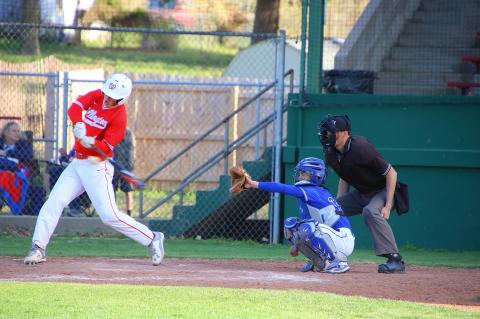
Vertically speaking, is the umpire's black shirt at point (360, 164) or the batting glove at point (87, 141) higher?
the batting glove at point (87, 141)

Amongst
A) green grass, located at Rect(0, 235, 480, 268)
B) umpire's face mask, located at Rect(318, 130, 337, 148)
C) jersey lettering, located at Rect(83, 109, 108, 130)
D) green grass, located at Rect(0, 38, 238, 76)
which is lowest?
green grass, located at Rect(0, 235, 480, 268)

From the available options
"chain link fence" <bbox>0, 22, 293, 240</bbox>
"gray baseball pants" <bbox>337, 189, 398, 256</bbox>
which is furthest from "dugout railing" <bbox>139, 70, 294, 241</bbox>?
"gray baseball pants" <bbox>337, 189, 398, 256</bbox>

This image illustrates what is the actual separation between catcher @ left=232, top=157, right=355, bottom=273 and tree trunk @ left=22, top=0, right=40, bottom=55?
14.3 meters

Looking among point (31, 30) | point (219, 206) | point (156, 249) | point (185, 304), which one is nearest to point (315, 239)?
point (156, 249)

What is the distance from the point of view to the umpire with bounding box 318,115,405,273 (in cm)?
955

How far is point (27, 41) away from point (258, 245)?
1481cm

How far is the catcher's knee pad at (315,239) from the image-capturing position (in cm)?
938

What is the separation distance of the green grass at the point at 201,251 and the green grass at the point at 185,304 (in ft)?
10.1

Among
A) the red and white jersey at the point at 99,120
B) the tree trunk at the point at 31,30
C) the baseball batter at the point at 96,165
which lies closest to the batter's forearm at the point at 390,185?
the baseball batter at the point at 96,165

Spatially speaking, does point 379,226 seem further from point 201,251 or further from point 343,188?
point 201,251

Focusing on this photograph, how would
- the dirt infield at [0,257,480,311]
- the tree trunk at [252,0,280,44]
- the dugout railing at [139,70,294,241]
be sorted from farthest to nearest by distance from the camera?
the tree trunk at [252,0,280,44]
the dugout railing at [139,70,294,241]
the dirt infield at [0,257,480,311]

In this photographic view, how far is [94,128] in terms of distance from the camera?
9727 mm

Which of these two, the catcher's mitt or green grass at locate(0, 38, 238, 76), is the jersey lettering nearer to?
the catcher's mitt

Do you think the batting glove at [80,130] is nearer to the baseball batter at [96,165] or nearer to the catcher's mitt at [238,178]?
the baseball batter at [96,165]
